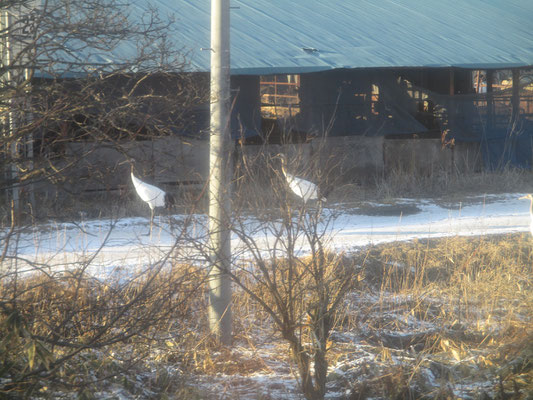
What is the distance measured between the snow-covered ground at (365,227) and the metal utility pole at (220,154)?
189 centimetres

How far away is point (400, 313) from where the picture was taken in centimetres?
666

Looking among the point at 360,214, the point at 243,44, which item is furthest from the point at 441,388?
the point at 243,44

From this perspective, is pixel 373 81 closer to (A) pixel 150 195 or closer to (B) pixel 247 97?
(B) pixel 247 97

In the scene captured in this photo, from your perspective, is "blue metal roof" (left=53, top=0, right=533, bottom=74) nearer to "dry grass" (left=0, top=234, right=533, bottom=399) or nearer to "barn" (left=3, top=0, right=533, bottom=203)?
"barn" (left=3, top=0, right=533, bottom=203)

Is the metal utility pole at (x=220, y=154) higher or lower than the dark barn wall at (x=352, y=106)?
lower

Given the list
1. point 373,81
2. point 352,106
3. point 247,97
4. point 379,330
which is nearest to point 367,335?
point 379,330

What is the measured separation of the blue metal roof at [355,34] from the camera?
1212 cm

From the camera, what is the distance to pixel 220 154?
16.1 feet

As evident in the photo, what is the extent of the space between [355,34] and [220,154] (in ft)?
32.7

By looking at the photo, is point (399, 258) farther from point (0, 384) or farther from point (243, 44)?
point (243, 44)

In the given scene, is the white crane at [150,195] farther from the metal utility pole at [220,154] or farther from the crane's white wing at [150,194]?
the metal utility pole at [220,154]

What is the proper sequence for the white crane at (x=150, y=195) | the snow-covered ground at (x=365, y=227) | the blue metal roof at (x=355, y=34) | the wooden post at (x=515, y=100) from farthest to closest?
1. the wooden post at (x=515, y=100)
2. the blue metal roof at (x=355, y=34)
3. the white crane at (x=150, y=195)
4. the snow-covered ground at (x=365, y=227)

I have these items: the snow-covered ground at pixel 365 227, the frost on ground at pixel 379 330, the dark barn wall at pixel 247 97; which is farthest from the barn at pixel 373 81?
the frost on ground at pixel 379 330

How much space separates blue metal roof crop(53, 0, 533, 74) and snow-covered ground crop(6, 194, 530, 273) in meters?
3.04
